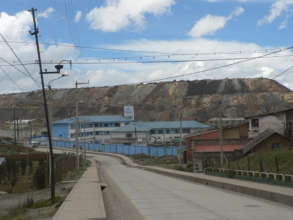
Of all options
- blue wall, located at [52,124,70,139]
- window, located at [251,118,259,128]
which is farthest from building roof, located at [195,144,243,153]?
blue wall, located at [52,124,70,139]

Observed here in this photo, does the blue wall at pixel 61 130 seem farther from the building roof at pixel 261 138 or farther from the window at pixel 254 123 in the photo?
the building roof at pixel 261 138

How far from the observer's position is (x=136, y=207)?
17500mm

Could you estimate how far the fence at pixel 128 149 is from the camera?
92331 millimetres

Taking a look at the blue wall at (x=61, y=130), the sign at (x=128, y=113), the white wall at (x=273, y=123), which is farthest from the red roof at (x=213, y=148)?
the sign at (x=128, y=113)

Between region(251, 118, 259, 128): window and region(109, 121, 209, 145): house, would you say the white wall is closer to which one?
region(251, 118, 259, 128): window

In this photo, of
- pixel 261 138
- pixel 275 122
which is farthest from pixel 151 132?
pixel 261 138

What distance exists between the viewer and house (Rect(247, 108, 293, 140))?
44188 mm

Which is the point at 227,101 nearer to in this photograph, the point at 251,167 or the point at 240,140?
the point at 240,140

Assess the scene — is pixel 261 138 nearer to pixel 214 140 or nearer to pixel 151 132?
pixel 214 140

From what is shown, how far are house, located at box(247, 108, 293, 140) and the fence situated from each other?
3182 centimetres

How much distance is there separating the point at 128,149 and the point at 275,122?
205 feet

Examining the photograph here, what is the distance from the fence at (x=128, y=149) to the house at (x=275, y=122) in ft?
104

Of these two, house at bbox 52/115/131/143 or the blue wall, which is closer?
house at bbox 52/115/131/143

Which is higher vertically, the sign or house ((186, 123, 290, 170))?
the sign
